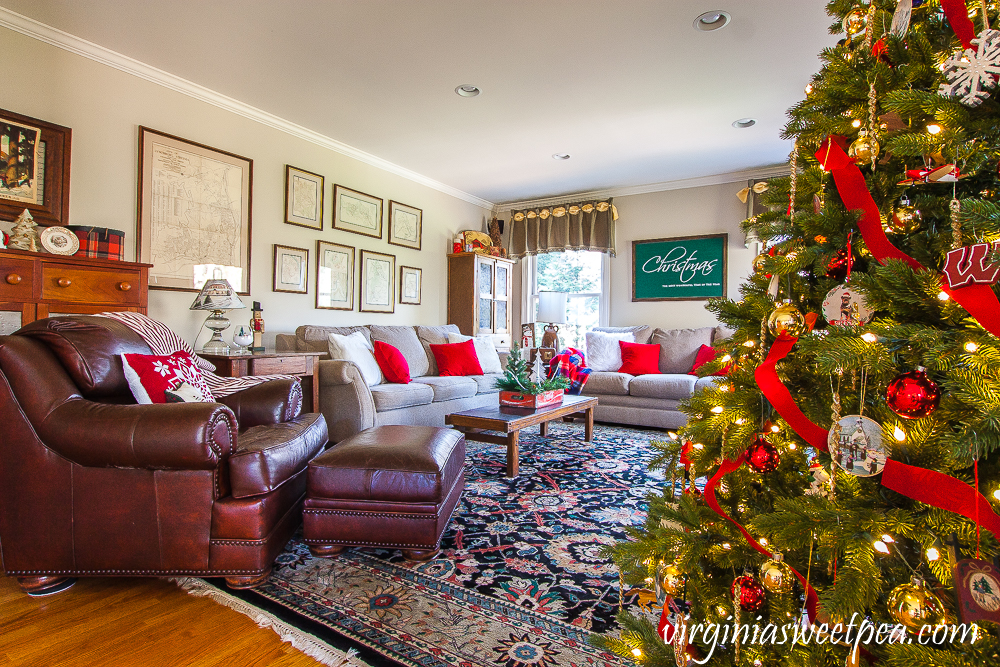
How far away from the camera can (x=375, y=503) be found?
1903 mm

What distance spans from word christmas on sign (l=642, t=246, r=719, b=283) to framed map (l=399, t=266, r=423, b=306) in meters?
2.65

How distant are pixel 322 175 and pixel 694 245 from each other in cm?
396

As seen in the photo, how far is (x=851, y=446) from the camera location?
2.17ft

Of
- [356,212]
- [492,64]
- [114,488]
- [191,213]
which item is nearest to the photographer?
[114,488]

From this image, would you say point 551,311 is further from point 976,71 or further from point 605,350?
point 976,71

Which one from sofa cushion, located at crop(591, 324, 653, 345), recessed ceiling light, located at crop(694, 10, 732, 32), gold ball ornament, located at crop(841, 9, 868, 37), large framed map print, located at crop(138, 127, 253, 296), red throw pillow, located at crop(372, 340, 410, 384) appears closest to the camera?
gold ball ornament, located at crop(841, 9, 868, 37)

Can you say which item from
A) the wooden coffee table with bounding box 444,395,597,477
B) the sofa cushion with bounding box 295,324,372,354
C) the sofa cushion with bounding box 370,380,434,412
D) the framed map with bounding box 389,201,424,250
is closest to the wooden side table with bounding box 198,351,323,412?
the sofa cushion with bounding box 295,324,372,354

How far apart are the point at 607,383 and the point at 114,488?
3.92m

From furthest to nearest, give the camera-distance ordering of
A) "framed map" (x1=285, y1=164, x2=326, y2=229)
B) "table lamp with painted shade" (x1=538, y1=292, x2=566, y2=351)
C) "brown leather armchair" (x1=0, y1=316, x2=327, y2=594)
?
"table lamp with painted shade" (x1=538, y1=292, x2=566, y2=351)
"framed map" (x1=285, y1=164, x2=326, y2=229)
"brown leather armchair" (x1=0, y1=316, x2=327, y2=594)

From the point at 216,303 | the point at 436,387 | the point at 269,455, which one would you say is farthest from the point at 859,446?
the point at 436,387

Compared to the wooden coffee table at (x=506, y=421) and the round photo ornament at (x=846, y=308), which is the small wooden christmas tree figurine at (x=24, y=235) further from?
the round photo ornament at (x=846, y=308)

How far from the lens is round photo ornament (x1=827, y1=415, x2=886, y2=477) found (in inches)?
25.3

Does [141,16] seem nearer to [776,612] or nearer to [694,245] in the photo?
[776,612]

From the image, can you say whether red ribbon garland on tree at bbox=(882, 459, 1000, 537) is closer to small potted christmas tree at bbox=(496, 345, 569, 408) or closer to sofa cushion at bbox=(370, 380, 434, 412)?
small potted christmas tree at bbox=(496, 345, 569, 408)
